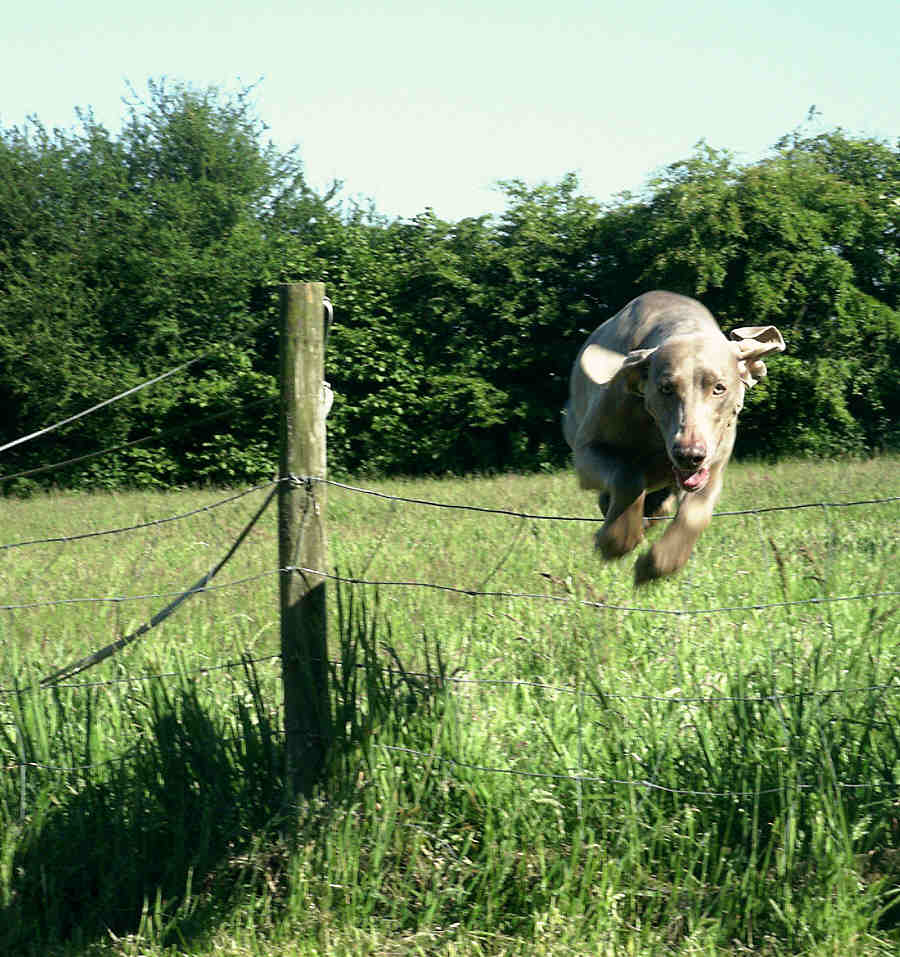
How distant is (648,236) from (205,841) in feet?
42.4

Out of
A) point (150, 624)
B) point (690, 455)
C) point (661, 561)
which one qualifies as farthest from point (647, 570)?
point (150, 624)

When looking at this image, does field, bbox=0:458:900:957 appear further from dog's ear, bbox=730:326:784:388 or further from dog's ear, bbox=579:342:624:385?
dog's ear, bbox=579:342:624:385

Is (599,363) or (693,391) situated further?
(599,363)

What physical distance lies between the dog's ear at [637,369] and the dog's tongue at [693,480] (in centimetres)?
46

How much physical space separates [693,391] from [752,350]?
0.49m

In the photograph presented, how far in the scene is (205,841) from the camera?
12.1ft

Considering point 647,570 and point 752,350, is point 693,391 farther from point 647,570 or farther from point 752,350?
point 647,570

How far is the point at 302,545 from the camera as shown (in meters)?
3.74

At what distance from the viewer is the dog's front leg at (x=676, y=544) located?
Answer: 4.00 meters

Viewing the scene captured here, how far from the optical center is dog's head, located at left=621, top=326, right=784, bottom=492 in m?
3.90

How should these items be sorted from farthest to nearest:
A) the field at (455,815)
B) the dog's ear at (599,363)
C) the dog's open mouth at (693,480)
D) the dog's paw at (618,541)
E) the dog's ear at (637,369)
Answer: the dog's ear at (599,363) → the dog's ear at (637,369) → the dog's paw at (618,541) → the dog's open mouth at (693,480) → the field at (455,815)

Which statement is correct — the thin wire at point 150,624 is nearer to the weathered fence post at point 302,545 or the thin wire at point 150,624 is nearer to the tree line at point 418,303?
the weathered fence post at point 302,545

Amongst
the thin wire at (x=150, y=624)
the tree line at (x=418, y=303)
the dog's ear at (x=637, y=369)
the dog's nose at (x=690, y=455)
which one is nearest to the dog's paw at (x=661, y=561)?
the dog's nose at (x=690, y=455)

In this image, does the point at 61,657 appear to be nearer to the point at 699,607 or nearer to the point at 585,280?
the point at 699,607
